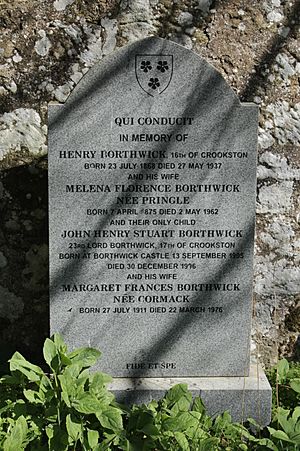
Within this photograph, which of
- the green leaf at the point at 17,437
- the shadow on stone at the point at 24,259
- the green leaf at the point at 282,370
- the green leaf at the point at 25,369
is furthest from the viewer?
the shadow on stone at the point at 24,259

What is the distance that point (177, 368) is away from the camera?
327 centimetres

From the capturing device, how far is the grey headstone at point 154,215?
3043mm

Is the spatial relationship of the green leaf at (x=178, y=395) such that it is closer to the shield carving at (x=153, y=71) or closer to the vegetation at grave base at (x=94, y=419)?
the vegetation at grave base at (x=94, y=419)

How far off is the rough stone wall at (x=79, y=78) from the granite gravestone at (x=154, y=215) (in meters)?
0.62

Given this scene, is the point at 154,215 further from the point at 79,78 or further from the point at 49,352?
the point at 79,78

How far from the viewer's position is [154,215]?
124 inches

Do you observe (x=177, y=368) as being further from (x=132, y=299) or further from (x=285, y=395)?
(x=285, y=395)

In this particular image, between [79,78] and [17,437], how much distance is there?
6.55 ft

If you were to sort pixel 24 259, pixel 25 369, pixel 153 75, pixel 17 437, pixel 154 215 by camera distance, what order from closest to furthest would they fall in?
pixel 17 437, pixel 25 369, pixel 153 75, pixel 154 215, pixel 24 259

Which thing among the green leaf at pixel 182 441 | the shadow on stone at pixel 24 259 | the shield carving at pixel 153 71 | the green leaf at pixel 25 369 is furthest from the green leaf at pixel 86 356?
the shield carving at pixel 153 71

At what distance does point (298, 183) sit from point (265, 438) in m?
1.50

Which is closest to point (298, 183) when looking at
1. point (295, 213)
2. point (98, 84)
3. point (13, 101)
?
point (295, 213)

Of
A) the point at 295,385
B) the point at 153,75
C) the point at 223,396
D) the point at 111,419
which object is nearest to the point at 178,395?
the point at 223,396

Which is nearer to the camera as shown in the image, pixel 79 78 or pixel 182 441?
pixel 182 441
